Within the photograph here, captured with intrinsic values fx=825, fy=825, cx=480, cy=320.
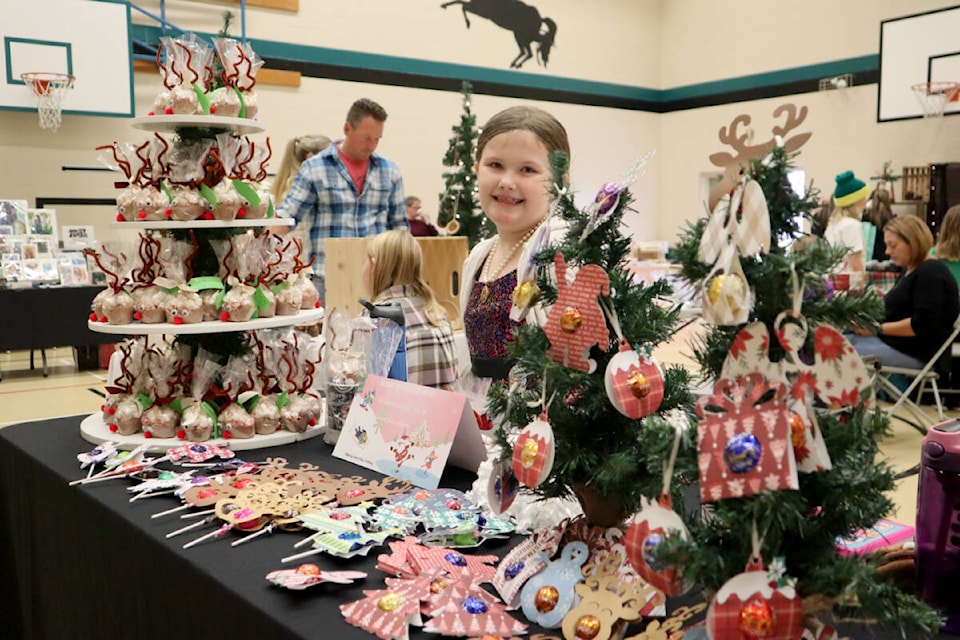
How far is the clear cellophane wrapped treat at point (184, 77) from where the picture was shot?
6.80 feet

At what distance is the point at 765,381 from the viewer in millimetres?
854

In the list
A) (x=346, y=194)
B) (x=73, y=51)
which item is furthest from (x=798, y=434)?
(x=73, y=51)

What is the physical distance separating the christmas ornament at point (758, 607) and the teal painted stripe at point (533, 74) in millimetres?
8828

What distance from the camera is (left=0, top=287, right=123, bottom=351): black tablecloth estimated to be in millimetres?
6617

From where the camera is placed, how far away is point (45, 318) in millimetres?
6777

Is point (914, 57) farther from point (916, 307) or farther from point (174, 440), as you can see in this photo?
point (174, 440)

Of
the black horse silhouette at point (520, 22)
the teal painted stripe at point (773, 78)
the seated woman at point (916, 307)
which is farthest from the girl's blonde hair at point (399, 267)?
the teal painted stripe at point (773, 78)

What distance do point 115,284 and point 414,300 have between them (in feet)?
3.92

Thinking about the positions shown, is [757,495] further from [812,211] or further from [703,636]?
[812,211]

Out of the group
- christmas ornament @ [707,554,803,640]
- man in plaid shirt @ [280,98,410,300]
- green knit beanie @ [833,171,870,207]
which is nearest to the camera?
christmas ornament @ [707,554,803,640]

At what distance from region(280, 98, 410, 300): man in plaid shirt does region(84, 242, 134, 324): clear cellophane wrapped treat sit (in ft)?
8.44

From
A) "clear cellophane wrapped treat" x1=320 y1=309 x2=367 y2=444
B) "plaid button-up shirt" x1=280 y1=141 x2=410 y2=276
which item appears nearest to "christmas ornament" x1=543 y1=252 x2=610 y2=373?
"clear cellophane wrapped treat" x1=320 y1=309 x2=367 y2=444

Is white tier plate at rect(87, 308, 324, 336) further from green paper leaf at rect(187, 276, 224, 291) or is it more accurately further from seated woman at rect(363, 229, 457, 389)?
seated woman at rect(363, 229, 457, 389)

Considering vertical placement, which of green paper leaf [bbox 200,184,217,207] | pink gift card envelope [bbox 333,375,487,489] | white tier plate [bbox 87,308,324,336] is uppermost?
green paper leaf [bbox 200,184,217,207]
